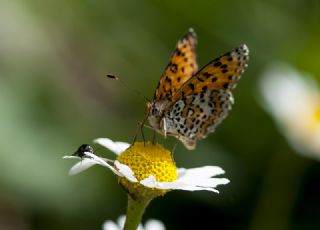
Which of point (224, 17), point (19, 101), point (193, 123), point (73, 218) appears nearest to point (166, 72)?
point (193, 123)

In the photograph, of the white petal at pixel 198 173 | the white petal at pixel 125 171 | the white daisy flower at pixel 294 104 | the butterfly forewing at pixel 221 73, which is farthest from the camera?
the white daisy flower at pixel 294 104

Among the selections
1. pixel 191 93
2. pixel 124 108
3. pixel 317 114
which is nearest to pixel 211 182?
pixel 191 93

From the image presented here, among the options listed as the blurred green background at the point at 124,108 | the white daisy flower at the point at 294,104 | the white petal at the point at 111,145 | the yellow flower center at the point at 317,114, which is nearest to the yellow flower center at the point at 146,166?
the white petal at the point at 111,145

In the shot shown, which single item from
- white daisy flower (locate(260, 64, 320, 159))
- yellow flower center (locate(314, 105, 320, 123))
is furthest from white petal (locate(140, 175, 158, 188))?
yellow flower center (locate(314, 105, 320, 123))

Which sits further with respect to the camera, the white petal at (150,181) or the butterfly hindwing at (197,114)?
the butterfly hindwing at (197,114)

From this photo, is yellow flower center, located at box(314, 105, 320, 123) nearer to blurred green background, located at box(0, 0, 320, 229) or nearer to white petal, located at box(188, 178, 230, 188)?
blurred green background, located at box(0, 0, 320, 229)

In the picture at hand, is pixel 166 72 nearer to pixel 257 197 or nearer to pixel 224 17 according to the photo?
pixel 257 197

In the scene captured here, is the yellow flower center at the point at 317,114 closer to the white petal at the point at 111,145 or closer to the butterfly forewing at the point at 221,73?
the butterfly forewing at the point at 221,73
